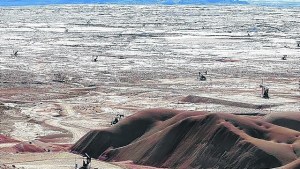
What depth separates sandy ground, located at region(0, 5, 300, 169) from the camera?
1951 inches

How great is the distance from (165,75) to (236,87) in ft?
33.7

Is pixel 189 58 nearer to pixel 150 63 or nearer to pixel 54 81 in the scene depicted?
pixel 150 63

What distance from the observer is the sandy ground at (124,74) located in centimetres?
4956

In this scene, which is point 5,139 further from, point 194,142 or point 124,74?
point 124,74

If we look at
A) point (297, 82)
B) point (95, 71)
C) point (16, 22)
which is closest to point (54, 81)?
point (95, 71)

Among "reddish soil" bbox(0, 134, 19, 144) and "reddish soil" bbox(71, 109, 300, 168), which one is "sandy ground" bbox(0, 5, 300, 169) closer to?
"reddish soil" bbox(0, 134, 19, 144)

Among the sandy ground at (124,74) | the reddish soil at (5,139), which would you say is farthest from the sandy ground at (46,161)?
the reddish soil at (5,139)

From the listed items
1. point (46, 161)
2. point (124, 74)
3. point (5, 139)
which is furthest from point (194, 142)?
point (124, 74)

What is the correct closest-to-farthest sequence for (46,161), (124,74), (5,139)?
(46,161) < (5,139) < (124,74)

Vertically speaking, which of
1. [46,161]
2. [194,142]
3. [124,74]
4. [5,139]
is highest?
[194,142]

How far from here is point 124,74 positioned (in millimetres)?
70438

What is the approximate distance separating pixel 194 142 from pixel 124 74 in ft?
127

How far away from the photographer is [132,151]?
34.1 meters

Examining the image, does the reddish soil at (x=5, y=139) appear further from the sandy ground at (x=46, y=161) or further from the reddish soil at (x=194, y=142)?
the sandy ground at (x=46, y=161)
